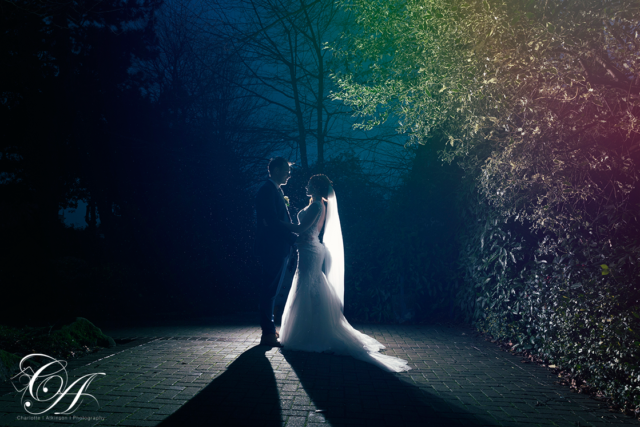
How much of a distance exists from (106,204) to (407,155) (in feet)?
30.1

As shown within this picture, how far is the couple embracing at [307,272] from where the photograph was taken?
6.22 meters

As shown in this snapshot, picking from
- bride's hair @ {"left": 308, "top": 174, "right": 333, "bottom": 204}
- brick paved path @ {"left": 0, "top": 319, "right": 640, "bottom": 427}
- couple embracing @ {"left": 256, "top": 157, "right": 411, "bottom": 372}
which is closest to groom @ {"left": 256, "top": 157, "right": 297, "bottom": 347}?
couple embracing @ {"left": 256, "top": 157, "right": 411, "bottom": 372}

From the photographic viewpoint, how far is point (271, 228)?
6578mm

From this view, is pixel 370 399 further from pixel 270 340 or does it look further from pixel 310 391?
pixel 270 340

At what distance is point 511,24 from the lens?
4.34 m

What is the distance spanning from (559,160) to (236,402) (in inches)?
154

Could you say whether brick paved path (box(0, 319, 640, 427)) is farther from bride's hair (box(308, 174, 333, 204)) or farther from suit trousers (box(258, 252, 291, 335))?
bride's hair (box(308, 174, 333, 204))

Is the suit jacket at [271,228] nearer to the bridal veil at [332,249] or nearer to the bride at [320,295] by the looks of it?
the bride at [320,295]

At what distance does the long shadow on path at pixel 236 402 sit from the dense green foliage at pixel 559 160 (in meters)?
3.09

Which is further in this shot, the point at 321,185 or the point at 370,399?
the point at 321,185

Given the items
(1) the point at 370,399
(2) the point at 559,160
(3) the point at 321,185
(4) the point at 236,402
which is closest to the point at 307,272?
(3) the point at 321,185

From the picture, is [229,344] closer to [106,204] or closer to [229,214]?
[229,214]

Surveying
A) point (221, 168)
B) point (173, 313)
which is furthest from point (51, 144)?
point (173, 313)

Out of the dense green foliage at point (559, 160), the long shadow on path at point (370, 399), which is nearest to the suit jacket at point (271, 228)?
the long shadow on path at point (370, 399)
